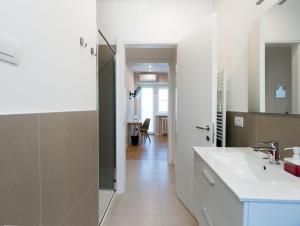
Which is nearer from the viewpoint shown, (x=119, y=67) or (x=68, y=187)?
(x=68, y=187)

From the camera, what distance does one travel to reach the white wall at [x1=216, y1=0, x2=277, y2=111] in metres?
1.96

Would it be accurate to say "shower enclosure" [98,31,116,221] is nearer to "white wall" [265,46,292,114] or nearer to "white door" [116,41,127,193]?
"white door" [116,41,127,193]

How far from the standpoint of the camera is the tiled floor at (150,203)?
235 centimetres

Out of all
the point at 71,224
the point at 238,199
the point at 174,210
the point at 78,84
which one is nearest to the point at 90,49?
the point at 78,84

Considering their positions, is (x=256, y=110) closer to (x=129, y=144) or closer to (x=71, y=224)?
(x=71, y=224)

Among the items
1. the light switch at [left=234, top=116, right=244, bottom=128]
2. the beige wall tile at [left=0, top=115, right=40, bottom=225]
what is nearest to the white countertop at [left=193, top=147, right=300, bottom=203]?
the beige wall tile at [left=0, top=115, right=40, bottom=225]

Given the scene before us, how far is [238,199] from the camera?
0.81m

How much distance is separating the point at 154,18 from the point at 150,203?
7.69 feet

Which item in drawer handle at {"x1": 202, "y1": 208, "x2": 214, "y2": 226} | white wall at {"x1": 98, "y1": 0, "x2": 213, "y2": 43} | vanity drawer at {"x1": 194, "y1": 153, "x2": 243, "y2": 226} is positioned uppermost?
white wall at {"x1": 98, "y1": 0, "x2": 213, "y2": 43}

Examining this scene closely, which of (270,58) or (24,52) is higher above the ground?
(270,58)

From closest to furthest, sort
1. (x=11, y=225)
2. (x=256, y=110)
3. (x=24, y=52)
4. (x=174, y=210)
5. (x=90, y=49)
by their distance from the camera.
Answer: (x=11, y=225), (x=24, y=52), (x=90, y=49), (x=256, y=110), (x=174, y=210)

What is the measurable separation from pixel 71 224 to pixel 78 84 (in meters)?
0.83

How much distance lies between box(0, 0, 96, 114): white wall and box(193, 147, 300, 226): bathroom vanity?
0.85 m

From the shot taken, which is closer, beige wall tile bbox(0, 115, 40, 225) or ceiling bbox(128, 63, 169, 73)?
beige wall tile bbox(0, 115, 40, 225)
